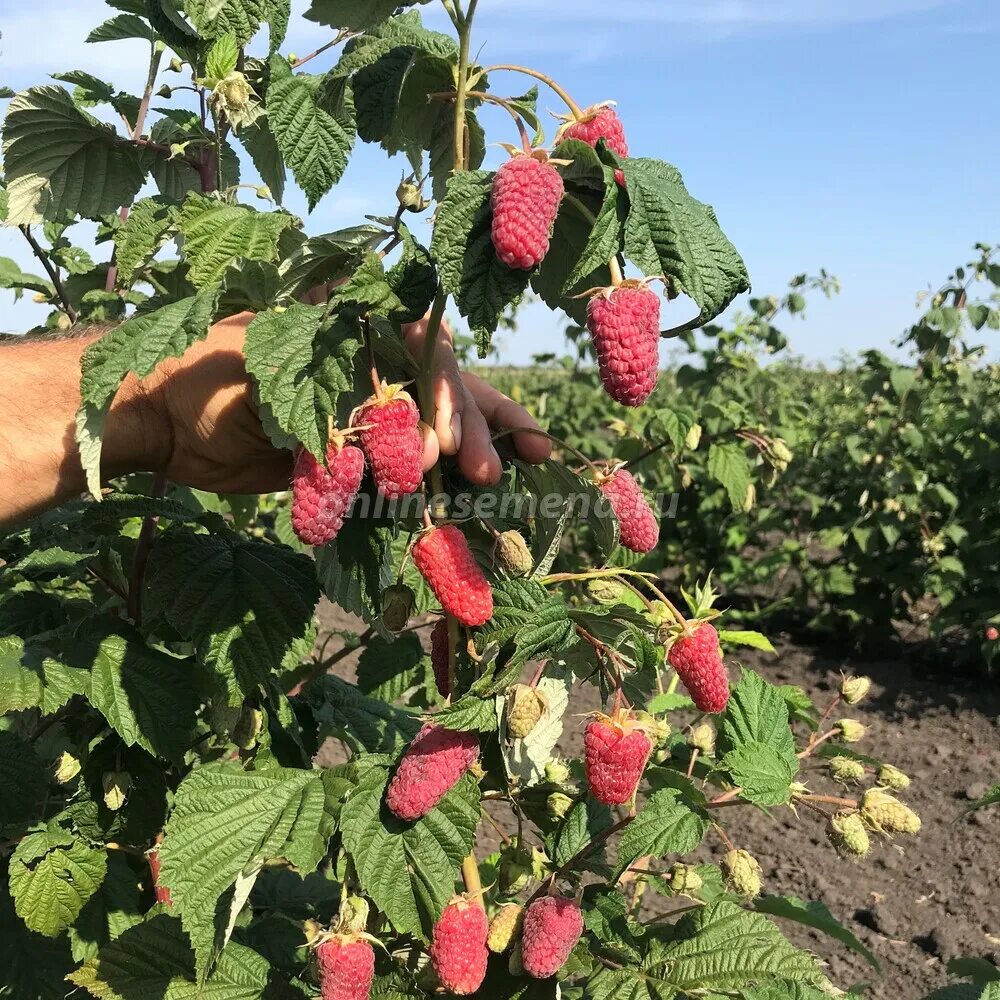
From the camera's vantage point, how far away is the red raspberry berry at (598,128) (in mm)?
1194

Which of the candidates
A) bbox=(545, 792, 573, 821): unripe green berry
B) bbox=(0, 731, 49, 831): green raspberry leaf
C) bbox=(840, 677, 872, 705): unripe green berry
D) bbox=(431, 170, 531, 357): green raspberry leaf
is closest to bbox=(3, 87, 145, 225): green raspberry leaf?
bbox=(0, 731, 49, 831): green raspberry leaf

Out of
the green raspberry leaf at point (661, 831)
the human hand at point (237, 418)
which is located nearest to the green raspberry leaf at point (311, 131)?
the human hand at point (237, 418)

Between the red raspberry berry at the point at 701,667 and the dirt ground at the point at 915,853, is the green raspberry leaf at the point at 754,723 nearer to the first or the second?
the red raspberry berry at the point at 701,667

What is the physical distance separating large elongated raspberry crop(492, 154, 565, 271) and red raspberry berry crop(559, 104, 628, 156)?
0.42 ft

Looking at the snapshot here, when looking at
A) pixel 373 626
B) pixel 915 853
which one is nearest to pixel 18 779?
pixel 373 626

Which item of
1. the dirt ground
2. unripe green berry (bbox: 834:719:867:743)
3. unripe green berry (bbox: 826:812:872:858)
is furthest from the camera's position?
the dirt ground

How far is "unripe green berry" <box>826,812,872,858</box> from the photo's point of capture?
1627mm

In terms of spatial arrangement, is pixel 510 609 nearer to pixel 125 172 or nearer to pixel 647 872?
pixel 647 872

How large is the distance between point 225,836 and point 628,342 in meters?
0.94

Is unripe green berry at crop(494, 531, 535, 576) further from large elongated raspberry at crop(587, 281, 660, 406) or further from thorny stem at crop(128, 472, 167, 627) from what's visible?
thorny stem at crop(128, 472, 167, 627)

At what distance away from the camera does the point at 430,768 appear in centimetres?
131

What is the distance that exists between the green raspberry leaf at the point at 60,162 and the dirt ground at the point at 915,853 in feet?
8.36

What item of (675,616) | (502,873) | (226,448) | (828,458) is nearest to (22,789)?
(226,448)

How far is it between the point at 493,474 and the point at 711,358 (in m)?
5.81
